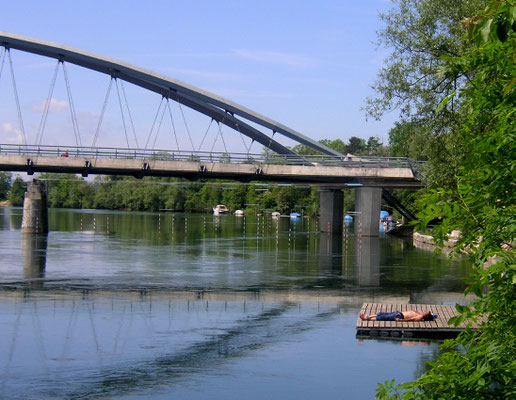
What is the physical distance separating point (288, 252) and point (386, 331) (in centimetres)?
2587

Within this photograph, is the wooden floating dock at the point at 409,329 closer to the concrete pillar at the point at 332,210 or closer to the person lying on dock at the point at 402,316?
the person lying on dock at the point at 402,316

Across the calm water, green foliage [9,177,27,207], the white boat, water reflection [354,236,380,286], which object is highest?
green foliage [9,177,27,207]

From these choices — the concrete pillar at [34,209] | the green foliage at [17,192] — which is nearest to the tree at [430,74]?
the concrete pillar at [34,209]

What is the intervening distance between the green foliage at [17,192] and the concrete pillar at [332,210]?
13316 cm

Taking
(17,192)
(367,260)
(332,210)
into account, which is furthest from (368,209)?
(17,192)

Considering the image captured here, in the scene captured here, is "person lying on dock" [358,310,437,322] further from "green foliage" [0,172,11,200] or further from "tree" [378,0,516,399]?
"green foliage" [0,172,11,200]

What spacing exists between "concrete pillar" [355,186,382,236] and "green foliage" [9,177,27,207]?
14164cm

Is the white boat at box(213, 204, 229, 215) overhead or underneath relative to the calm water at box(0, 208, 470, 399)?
overhead

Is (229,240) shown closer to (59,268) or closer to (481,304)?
(59,268)

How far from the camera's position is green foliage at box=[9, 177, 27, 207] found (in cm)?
18288

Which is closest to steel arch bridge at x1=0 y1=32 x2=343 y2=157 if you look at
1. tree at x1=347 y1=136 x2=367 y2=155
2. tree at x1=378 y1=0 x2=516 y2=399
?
tree at x1=378 y1=0 x2=516 y2=399

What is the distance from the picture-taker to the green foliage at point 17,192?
182875 millimetres

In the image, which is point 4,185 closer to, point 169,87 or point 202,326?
point 169,87

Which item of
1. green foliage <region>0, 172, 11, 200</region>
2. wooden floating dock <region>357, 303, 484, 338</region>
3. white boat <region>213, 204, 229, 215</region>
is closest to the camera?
wooden floating dock <region>357, 303, 484, 338</region>
